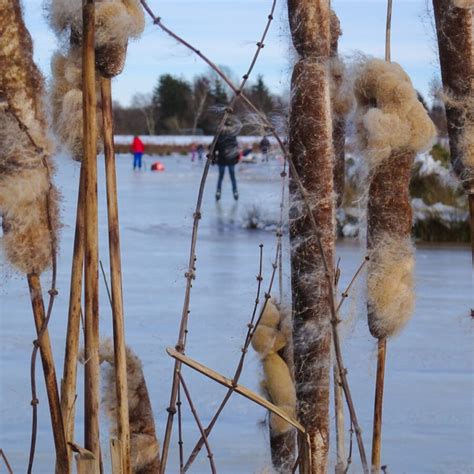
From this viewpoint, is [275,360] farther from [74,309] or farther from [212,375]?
[74,309]

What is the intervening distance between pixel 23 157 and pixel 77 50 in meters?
0.18

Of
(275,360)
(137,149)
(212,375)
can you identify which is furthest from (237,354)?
(137,149)

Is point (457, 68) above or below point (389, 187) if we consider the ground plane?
above

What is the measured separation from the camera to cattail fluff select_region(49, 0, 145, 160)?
4.66 ft

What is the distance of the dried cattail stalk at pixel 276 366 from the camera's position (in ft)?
6.07

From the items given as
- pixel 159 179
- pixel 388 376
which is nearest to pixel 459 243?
pixel 388 376

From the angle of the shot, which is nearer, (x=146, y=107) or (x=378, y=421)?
(x=378, y=421)

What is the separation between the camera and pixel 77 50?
147 cm

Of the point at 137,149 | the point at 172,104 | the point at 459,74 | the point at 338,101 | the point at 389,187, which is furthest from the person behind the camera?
the point at 172,104

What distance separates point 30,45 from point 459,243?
904cm

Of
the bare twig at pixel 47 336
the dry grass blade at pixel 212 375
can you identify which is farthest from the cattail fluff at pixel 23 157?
the dry grass blade at pixel 212 375

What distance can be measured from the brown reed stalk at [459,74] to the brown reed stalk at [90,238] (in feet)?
1.94

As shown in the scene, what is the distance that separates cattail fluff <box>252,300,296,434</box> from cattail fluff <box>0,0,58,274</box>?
54cm

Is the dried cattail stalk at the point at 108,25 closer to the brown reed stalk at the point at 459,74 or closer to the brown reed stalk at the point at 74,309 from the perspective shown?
the brown reed stalk at the point at 74,309
